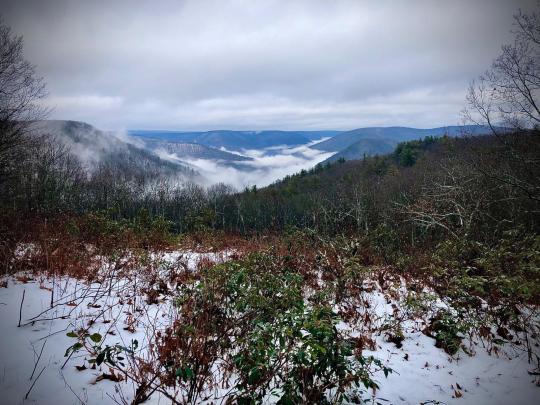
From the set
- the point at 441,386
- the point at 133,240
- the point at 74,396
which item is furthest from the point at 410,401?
the point at 133,240

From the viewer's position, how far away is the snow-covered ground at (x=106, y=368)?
3234 millimetres

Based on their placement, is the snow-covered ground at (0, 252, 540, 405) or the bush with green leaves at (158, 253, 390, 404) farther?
the snow-covered ground at (0, 252, 540, 405)

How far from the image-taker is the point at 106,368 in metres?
3.58

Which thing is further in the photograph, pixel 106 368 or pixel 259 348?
pixel 106 368

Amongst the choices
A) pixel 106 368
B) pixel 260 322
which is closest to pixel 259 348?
pixel 260 322

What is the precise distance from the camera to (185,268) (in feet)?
21.1

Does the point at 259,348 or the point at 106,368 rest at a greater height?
the point at 259,348

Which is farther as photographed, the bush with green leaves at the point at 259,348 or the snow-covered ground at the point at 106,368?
the snow-covered ground at the point at 106,368

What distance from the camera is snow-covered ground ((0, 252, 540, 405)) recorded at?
323 cm

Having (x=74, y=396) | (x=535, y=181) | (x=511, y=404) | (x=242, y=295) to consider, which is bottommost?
(x=511, y=404)

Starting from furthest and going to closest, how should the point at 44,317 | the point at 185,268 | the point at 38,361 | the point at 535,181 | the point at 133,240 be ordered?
the point at 535,181, the point at 133,240, the point at 185,268, the point at 44,317, the point at 38,361

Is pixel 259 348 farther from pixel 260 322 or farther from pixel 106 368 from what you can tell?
pixel 106 368

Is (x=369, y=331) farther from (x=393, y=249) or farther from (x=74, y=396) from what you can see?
(x=393, y=249)

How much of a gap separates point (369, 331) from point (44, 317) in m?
5.20
